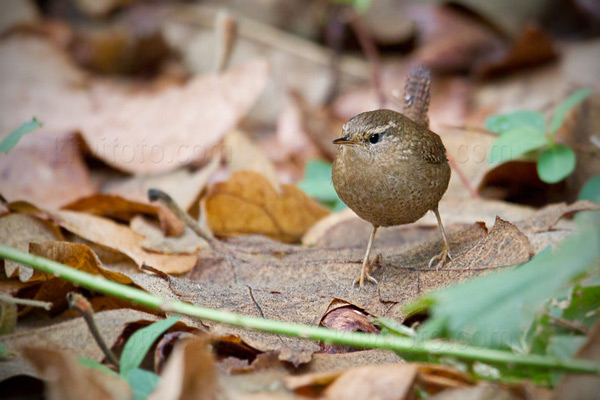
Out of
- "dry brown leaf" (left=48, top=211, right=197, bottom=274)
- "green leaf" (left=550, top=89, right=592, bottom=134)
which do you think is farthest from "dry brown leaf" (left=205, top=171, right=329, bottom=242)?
"green leaf" (left=550, top=89, right=592, bottom=134)

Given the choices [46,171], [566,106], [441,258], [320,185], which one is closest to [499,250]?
[441,258]

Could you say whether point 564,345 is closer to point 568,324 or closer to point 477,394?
A: point 568,324

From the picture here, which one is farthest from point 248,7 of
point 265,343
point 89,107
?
point 265,343

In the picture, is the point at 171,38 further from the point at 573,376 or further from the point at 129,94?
the point at 573,376

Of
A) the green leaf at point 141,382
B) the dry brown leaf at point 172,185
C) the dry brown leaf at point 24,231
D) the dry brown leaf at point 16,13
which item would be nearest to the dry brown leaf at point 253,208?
the dry brown leaf at point 172,185

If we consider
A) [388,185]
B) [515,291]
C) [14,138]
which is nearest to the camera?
[515,291]

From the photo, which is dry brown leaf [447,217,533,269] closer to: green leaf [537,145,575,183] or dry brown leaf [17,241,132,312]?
green leaf [537,145,575,183]
